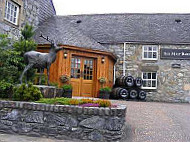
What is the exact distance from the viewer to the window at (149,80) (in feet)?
48.5

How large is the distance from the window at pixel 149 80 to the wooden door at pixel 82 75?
455 centimetres

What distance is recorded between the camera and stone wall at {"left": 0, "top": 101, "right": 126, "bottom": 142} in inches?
187

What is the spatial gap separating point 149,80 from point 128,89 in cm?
212

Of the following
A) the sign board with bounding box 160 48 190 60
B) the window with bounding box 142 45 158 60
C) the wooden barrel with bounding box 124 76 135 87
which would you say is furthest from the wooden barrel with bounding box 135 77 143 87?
the sign board with bounding box 160 48 190 60

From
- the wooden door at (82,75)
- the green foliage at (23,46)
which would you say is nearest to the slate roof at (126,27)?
the wooden door at (82,75)

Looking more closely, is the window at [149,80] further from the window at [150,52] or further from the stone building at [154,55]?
the window at [150,52]

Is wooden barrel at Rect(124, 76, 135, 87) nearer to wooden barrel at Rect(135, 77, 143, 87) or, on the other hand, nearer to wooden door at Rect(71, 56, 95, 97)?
wooden barrel at Rect(135, 77, 143, 87)

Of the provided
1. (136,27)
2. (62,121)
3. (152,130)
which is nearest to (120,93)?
(136,27)

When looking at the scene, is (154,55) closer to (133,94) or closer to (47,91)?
(133,94)

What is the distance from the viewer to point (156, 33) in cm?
1580

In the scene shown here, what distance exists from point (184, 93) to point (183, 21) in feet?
19.6

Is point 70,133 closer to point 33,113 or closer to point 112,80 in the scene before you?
point 33,113

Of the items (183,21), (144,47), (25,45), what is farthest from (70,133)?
(183,21)

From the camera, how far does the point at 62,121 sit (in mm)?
4926
